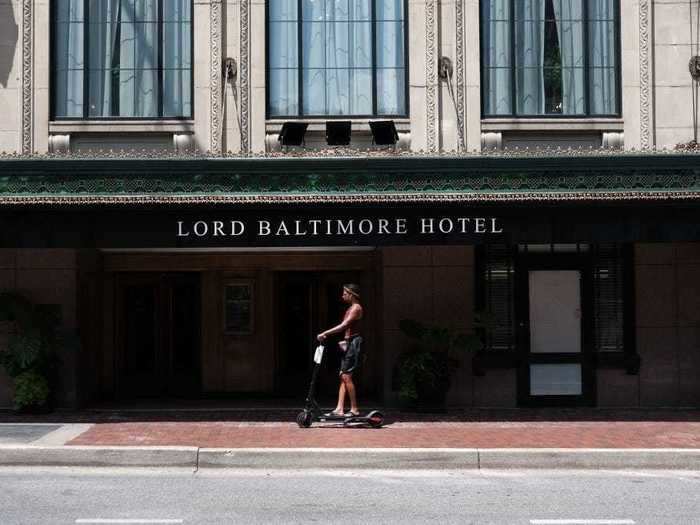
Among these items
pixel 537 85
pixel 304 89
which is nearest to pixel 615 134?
pixel 537 85

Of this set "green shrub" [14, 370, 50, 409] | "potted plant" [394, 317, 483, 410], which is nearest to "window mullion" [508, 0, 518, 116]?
"potted plant" [394, 317, 483, 410]

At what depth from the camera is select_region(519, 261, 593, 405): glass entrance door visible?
16.0 metres

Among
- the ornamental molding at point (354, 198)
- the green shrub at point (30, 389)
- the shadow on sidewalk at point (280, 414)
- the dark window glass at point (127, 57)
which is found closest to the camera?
the ornamental molding at point (354, 198)

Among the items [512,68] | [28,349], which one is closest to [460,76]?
[512,68]

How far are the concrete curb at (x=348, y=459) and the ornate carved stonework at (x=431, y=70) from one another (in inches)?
226

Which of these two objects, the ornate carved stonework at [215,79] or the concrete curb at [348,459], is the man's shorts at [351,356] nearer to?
the concrete curb at [348,459]

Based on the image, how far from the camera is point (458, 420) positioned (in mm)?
14695

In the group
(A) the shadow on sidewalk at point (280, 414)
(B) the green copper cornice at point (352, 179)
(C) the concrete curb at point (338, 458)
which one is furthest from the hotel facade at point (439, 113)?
(C) the concrete curb at point (338, 458)

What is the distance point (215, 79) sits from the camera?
15891 mm

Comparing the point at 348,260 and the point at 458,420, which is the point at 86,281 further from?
the point at 458,420

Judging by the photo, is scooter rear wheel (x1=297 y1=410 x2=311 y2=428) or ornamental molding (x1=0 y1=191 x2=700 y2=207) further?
ornamental molding (x1=0 y1=191 x2=700 y2=207)

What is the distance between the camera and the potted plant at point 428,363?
1495 cm

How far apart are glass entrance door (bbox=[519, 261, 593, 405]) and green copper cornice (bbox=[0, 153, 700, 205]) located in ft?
8.01

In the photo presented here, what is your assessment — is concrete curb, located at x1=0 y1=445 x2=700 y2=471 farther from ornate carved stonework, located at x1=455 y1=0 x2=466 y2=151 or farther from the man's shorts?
ornate carved stonework, located at x1=455 y1=0 x2=466 y2=151
